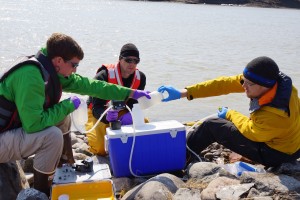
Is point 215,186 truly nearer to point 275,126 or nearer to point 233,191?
point 233,191

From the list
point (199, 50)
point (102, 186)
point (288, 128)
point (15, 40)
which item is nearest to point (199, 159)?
point (288, 128)

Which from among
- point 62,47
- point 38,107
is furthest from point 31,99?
point 62,47

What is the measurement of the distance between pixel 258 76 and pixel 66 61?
5.28 feet

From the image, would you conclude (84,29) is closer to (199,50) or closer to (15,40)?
(15,40)

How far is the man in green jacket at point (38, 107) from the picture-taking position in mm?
3436

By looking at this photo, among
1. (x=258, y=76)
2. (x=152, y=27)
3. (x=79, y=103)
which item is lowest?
(x=152, y=27)

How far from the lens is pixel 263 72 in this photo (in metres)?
3.82

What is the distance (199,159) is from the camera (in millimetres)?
4520

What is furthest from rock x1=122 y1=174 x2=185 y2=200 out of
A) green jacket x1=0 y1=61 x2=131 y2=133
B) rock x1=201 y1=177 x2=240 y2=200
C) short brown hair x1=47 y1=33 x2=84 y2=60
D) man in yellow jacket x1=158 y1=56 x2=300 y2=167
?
short brown hair x1=47 y1=33 x2=84 y2=60

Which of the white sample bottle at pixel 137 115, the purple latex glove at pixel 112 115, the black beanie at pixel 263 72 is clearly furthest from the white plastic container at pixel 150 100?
the black beanie at pixel 263 72

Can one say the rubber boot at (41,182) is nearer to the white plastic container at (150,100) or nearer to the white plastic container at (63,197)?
the white plastic container at (63,197)

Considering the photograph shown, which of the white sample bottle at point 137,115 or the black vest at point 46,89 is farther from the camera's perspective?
the white sample bottle at point 137,115

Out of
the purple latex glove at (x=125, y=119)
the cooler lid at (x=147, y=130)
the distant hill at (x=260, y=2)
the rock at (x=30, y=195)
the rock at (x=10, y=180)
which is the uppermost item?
the cooler lid at (x=147, y=130)

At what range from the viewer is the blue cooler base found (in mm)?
4055
